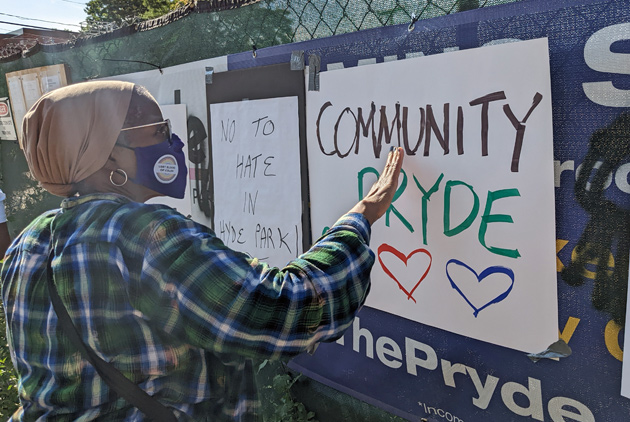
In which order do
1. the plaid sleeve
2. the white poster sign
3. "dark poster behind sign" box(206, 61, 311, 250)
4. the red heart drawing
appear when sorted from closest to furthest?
the plaid sleeve
the red heart drawing
"dark poster behind sign" box(206, 61, 311, 250)
the white poster sign

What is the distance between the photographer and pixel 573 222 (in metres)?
1.43

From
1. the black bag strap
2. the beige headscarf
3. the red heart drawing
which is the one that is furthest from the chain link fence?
the black bag strap

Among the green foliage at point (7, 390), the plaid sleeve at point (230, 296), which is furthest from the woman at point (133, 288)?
the green foliage at point (7, 390)

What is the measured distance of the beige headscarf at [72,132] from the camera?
4.16 ft

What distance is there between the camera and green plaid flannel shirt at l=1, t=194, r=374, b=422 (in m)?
1.15

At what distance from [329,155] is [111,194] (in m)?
0.95

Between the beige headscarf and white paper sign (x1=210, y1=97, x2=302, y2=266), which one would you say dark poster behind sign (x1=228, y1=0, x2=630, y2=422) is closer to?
white paper sign (x1=210, y1=97, x2=302, y2=266)

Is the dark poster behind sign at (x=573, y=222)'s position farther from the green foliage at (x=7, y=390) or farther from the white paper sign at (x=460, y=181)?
the green foliage at (x=7, y=390)

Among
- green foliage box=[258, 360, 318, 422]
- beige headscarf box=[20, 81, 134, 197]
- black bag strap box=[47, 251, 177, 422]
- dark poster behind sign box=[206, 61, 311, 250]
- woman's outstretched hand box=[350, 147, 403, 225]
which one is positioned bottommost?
green foliage box=[258, 360, 318, 422]

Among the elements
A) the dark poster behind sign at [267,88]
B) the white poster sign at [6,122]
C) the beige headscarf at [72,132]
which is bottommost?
the beige headscarf at [72,132]

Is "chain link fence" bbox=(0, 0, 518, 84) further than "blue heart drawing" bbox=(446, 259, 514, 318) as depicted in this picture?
Yes

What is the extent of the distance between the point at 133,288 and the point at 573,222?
1.14 m

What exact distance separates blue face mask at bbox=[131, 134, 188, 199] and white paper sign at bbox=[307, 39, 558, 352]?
668mm

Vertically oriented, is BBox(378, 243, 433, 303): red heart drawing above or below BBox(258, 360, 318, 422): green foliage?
above
